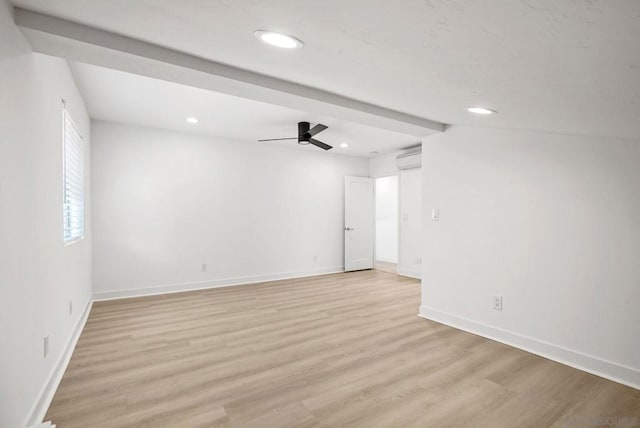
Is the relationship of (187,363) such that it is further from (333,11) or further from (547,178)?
(547,178)

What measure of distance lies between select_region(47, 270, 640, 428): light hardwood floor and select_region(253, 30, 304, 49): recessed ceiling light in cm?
201

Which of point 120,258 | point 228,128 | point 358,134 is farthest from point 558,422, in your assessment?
point 120,258

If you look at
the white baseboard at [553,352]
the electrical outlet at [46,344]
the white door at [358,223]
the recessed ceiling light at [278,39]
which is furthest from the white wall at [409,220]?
the electrical outlet at [46,344]

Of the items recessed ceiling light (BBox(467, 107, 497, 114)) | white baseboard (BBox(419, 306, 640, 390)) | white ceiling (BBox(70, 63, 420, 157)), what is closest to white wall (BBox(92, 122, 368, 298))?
white ceiling (BBox(70, 63, 420, 157))

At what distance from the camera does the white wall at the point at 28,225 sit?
4.82ft

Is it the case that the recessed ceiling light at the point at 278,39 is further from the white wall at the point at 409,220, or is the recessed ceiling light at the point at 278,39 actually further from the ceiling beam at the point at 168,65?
the white wall at the point at 409,220

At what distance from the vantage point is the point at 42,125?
209 centimetres

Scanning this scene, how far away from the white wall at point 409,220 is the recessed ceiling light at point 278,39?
16.7 ft

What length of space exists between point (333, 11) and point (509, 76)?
0.80m

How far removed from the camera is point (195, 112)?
4141 mm

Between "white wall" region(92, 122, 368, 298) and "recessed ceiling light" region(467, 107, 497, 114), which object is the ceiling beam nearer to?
"recessed ceiling light" region(467, 107, 497, 114)

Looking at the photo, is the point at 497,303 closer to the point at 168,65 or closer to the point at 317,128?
the point at 317,128

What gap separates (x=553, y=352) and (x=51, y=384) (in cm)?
376

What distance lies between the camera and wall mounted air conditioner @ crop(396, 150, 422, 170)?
600 centimetres
